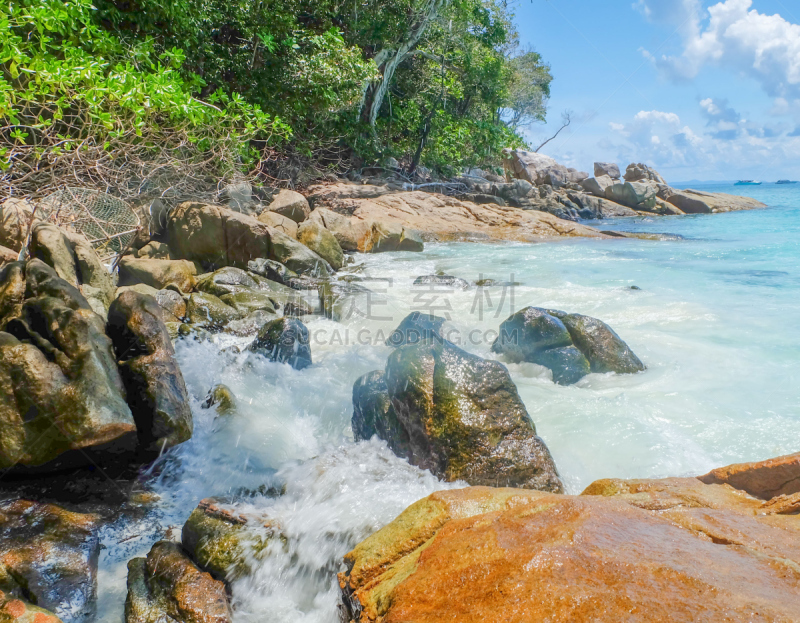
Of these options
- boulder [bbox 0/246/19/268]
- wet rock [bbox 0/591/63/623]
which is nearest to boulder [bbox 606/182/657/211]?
boulder [bbox 0/246/19/268]

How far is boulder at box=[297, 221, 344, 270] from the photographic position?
974cm

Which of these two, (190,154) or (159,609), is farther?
(190,154)

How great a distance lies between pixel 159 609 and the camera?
7.45 feet

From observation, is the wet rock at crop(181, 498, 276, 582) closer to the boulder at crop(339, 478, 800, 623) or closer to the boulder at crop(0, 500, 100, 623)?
the boulder at crop(0, 500, 100, 623)

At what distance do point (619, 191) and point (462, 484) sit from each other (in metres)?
31.6

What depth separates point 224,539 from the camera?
8.48 ft

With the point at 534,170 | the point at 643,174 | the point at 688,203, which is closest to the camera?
the point at 534,170

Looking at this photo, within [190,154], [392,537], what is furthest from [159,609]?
[190,154]

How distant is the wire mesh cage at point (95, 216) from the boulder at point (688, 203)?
34.2 metres

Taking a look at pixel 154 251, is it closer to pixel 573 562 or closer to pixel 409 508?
pixel 409 508

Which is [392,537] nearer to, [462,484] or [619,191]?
[462,484]

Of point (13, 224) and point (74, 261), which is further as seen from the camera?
point (13, 224)

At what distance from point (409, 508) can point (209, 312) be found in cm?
475

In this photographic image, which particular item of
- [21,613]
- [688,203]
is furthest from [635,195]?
[21,613]
